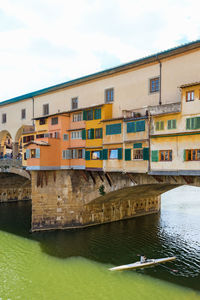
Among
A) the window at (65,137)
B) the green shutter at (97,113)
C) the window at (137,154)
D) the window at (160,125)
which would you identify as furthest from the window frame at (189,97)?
the window at (65,137)

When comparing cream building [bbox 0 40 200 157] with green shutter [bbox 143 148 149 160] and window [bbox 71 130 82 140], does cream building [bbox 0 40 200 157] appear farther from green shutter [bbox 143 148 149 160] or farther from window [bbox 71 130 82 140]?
green shutter [bbox 143 148 149 160]

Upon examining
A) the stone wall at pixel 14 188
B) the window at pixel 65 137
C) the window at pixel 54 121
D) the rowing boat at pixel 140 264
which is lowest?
the rowing boat at pixel 140 264

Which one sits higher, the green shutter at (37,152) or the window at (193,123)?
the window at (193,123)

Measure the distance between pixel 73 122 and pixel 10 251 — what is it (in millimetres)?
14660

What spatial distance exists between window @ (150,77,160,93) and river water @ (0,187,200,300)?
1516 cm

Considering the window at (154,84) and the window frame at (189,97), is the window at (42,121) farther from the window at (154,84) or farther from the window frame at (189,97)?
the window frame at (189,97)

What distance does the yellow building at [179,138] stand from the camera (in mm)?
20516

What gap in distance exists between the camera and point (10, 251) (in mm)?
26312

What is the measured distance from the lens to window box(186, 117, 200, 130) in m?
20.3

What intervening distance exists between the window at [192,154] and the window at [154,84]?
6.89 metres

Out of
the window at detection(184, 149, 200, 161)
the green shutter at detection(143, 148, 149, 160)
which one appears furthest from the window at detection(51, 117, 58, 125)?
the window at detection(184, 149, 200, 161)

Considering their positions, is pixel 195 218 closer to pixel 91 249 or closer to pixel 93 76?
pixel 91 249

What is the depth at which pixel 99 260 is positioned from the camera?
23.8 m

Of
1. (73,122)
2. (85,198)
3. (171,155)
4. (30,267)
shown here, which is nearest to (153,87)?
(171,155)
